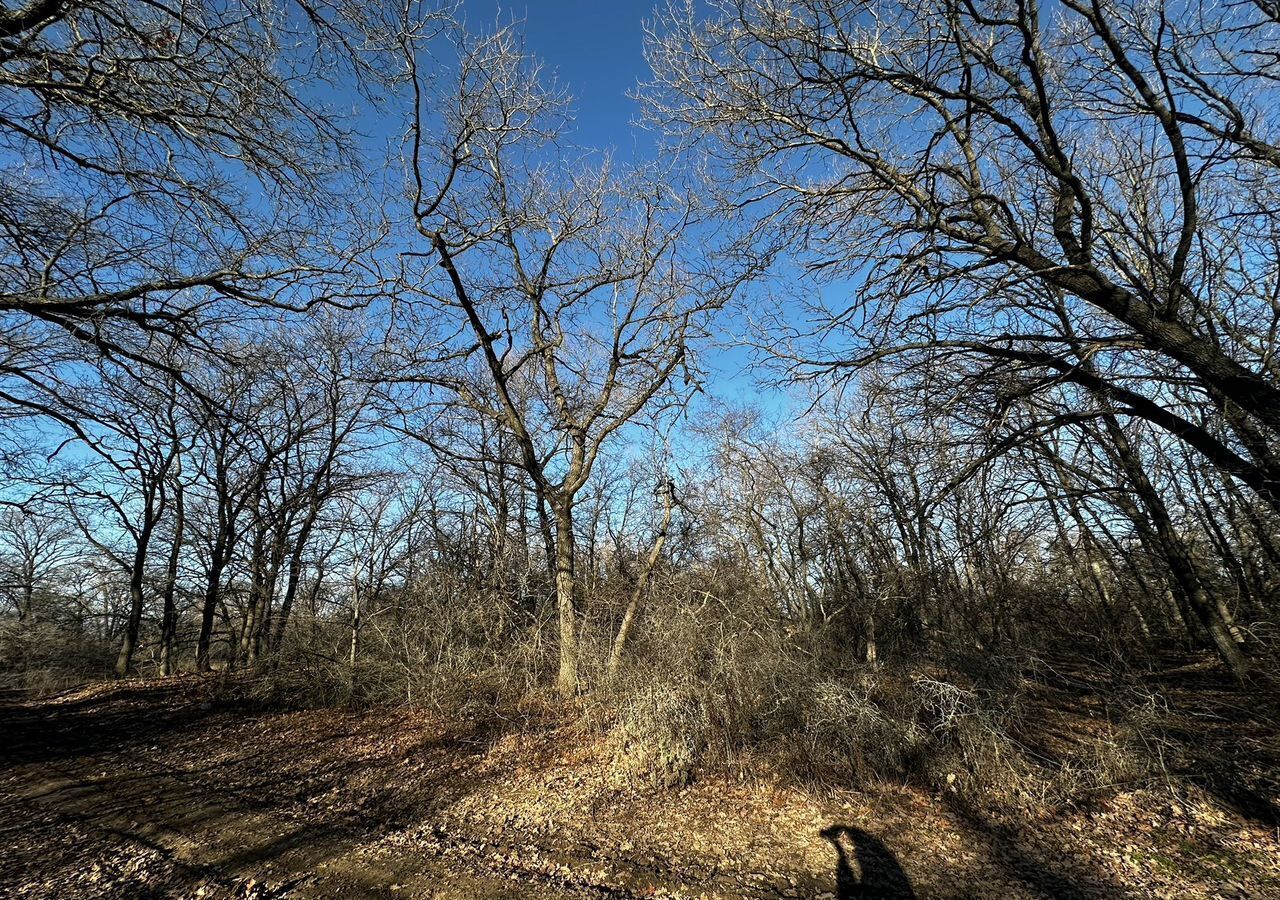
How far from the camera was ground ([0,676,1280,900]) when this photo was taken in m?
4.20

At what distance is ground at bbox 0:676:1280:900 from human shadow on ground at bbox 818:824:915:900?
17 millimetres

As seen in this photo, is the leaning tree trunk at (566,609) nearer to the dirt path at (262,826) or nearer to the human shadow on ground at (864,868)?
the dirt path at (262,826)

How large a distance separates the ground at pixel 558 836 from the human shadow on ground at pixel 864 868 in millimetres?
17

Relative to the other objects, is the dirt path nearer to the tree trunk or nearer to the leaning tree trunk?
the leaning tree trunk

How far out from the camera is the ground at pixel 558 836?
4.20 m

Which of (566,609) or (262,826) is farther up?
(566,609)

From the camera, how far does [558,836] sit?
16.4 feet

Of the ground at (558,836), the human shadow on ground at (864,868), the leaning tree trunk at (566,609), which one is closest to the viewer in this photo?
the human shadow on ground at (864,868)

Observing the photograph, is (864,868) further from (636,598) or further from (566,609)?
(566,609)

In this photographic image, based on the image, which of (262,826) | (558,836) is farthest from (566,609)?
(262,826)

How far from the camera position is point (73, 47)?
15.1 ft

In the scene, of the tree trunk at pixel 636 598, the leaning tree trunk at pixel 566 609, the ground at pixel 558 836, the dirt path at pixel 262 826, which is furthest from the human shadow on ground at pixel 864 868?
the leaning tree trunk at pixel 566 609

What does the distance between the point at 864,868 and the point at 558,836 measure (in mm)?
2654

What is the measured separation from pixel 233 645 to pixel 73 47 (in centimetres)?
1781
